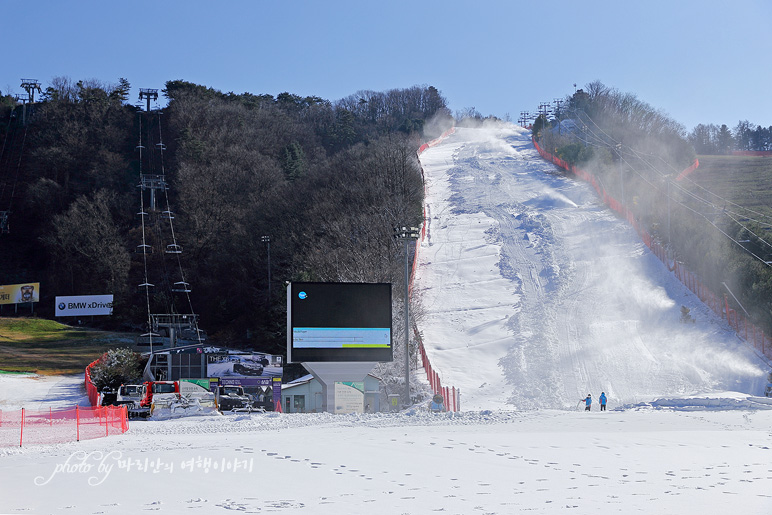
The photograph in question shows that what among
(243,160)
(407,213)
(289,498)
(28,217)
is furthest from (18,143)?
(289,498)

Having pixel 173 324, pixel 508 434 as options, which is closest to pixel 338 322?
pixel 508 434

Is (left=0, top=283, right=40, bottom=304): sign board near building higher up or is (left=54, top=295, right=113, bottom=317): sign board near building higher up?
(left=0, top=283, right=40, bottom=304): sign board near building

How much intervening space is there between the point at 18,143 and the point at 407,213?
5952 cm

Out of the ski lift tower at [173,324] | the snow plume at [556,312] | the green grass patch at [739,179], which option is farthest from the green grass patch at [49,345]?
the green grass patch at [739,179]

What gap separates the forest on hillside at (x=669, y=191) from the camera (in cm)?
3744

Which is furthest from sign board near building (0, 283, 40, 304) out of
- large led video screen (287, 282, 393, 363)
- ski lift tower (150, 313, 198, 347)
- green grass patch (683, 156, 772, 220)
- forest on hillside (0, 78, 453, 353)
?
green grass patch (683, 156, 772, 220)

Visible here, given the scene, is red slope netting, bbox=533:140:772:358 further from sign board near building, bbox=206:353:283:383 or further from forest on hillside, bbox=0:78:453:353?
sign board near building, bbox=206:353:283:383

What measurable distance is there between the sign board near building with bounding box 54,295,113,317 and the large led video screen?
131ft

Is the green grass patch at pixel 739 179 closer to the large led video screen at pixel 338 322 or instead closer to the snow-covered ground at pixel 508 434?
the snow-covered ground at pixel 508 434

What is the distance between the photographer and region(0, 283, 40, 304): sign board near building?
64375 millimetres

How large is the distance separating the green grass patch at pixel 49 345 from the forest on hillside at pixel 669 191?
35.9 m

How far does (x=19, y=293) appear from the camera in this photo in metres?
64.8

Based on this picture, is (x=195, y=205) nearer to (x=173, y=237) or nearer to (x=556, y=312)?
(x=173, y=237)

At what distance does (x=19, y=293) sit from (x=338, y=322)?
49.2m
